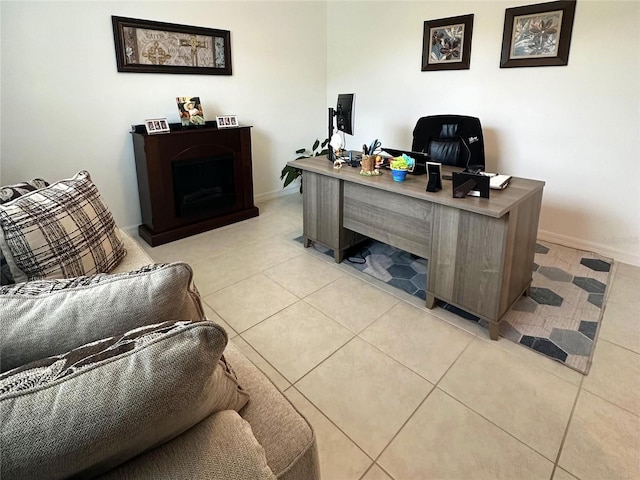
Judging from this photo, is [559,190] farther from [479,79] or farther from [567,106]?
[479,79]

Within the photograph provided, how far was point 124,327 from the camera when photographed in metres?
0.80

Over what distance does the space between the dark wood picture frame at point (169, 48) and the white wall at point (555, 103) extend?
1680mm

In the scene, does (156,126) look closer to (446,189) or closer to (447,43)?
(446,189)

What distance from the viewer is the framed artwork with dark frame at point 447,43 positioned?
3443 millimetres

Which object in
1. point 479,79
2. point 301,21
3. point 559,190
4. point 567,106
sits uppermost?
point 301,21

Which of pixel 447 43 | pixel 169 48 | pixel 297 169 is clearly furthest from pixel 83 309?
pixel 447 43

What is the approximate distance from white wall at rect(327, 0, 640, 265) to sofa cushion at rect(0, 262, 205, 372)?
3281 millimetres

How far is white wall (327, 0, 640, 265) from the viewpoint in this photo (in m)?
2.78

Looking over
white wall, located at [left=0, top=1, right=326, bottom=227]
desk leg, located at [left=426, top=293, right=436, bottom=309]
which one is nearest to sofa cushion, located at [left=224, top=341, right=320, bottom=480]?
desk leg, located at [left=426, top=293, right=436, bottom=309]

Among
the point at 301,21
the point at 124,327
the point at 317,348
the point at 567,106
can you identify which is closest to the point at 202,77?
the point at 301,21

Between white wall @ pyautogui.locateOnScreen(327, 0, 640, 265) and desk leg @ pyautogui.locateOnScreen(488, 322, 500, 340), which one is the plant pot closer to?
desk leg @ pyautogui.locateOnScreen(488, 322, 500, 340)

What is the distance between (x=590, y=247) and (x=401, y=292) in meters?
1.78

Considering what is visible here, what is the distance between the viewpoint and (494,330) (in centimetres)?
206

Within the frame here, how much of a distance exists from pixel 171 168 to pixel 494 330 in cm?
277
